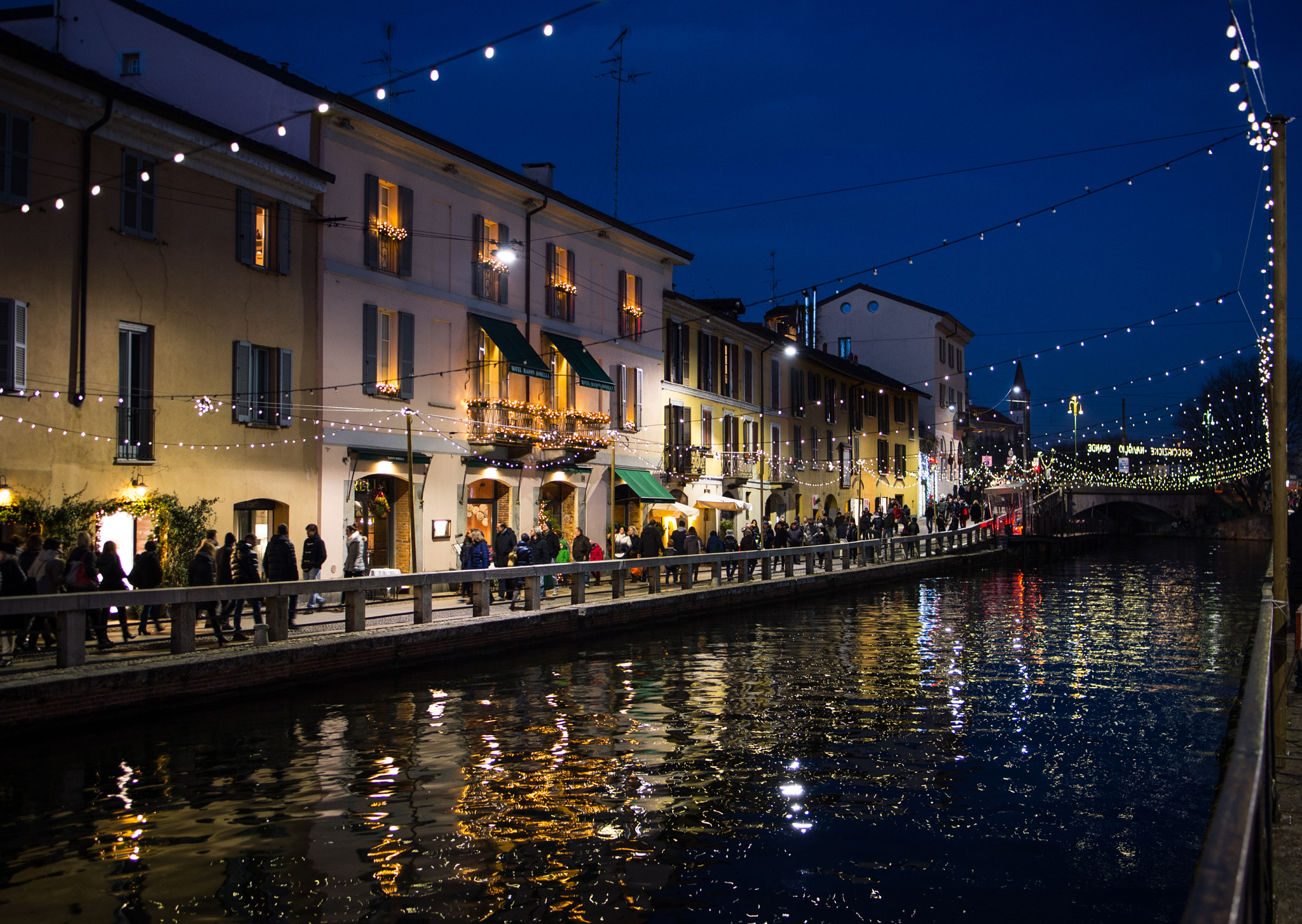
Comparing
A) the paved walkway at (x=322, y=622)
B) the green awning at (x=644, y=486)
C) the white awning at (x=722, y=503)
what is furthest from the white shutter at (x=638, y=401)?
the paved walkway at (x=322, y=622)

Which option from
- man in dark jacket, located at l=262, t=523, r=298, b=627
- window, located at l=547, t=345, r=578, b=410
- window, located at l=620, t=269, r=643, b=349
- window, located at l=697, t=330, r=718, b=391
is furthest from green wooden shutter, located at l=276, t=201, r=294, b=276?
window, located at l=697, t=330, r=718, b=391

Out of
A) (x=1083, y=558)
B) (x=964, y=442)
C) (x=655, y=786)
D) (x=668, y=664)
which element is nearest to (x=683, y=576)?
(x=668, y=664)

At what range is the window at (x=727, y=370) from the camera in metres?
42.6

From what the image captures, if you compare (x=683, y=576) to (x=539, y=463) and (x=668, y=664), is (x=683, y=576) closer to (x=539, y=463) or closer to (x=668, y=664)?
(x=539, y=463)

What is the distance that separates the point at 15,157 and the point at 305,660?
9351 mm

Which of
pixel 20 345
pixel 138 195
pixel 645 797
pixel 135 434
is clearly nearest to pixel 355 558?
pixel 135 434

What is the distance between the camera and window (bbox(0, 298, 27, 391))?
17.6 m

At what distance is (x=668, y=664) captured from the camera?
16.9m

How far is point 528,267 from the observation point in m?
30.5

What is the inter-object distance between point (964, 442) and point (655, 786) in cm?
7486

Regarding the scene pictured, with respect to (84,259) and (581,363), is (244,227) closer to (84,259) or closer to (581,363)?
(84,259)

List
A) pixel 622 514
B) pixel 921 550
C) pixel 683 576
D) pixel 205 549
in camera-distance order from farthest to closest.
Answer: pixel 921 550 → pixel 622 514 → pixel 683 576 → pixel 205 549

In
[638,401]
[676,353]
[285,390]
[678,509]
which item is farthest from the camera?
[676,353]

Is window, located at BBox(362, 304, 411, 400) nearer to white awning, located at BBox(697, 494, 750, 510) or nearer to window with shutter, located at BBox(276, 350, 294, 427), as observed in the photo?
window with shutter, located at BBox(276, 350, 294, 427)
